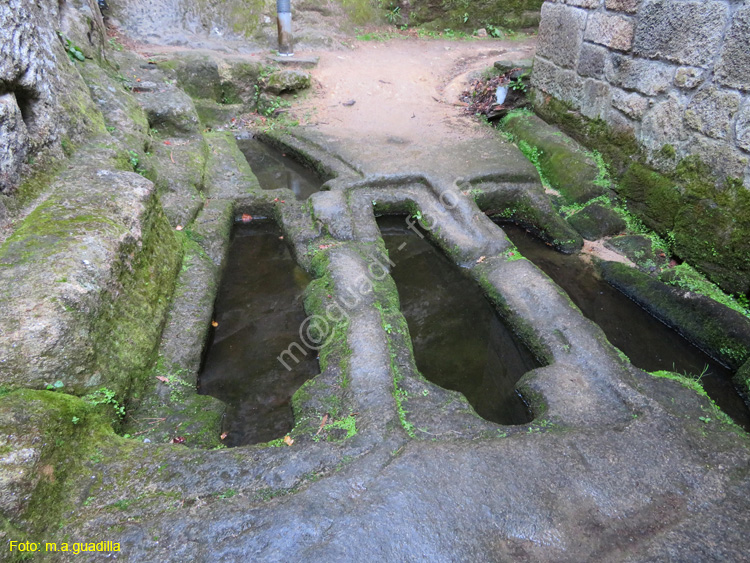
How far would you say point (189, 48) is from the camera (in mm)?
7875

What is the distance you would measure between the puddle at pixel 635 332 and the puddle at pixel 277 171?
8.51ft

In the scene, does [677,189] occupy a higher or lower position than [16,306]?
lower

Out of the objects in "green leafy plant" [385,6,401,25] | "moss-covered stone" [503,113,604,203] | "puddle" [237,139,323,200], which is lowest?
"puddle" [237,139,323,200]

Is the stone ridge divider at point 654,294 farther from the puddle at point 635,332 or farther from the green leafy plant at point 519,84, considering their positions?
the green leafy plant at point 519,84

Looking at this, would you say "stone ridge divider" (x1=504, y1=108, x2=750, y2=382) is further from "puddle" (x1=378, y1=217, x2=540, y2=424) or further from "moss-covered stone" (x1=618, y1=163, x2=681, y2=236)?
"puddle" (x1=378, y1=217, x2=540, y2=424)

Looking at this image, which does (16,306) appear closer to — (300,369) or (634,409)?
(300,369)

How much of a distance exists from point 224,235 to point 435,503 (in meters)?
3.07

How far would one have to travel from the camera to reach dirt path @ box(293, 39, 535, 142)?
252 inches

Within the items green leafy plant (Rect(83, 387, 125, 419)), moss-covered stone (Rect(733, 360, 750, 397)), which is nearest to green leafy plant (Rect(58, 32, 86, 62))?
green leafy plant (Rect(83, 387, 125, 419))

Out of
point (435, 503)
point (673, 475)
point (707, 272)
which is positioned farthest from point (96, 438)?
point (707, 272)

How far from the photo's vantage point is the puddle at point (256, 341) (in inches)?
110

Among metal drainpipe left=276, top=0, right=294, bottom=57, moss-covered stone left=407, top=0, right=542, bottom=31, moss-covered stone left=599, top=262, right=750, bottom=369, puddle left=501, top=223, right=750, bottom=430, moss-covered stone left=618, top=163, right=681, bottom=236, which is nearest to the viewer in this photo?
puddle left=501, top=223, right=750, bottom=430

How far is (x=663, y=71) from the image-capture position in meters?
4.14

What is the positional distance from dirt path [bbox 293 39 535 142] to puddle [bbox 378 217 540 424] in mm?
2431
